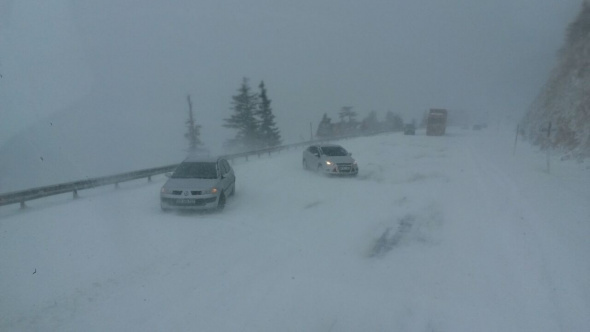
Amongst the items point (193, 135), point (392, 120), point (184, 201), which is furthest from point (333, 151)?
point (392, 120)

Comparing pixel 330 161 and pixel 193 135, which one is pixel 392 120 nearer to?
pixel 193 135

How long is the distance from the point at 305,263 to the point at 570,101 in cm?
2600

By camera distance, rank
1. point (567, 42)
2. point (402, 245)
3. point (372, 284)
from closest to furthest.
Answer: point (372, 284) < point (402, 245) < point (567, 42)

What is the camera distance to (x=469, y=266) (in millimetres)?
7652

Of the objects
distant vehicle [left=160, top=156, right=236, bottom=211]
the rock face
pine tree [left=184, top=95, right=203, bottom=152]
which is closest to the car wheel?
distant vehicle [left=160, top=156, right=236, bottom=211]

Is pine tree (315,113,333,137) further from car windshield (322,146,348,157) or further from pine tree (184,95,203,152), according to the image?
car windshield (322,146,348,157)

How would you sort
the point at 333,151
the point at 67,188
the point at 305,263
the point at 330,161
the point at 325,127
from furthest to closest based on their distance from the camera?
the point at 325,127, the point at 333,151, the point at 330,161, the point at 67,188, the point at 305,263

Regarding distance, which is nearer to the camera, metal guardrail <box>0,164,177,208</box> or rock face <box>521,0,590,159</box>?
metal guardrail <box>0,164,177,208</box>

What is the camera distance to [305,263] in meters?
7.93

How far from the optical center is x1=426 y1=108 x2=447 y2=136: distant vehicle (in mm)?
57438

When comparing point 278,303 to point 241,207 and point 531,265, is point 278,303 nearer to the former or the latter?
point 531,265

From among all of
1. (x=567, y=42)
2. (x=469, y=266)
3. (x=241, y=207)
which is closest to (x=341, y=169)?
(x=241, y=207)

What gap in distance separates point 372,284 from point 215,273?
2823 mm

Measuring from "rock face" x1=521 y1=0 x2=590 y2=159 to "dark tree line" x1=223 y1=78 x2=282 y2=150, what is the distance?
2903 centimetres
